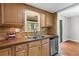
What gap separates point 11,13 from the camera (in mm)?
2652

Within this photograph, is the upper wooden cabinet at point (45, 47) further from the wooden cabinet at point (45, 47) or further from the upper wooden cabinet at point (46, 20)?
the upper wooden cabinet at point (46, 20)

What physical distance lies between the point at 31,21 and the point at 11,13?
4.80ft

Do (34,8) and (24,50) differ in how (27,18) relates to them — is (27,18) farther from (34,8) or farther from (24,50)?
(24,50)

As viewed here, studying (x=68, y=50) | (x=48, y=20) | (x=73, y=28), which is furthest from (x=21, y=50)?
(x=73, y=28)

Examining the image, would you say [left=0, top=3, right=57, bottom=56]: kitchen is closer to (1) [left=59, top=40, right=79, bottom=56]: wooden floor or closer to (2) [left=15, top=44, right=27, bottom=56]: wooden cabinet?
(2) [left=15, top=44, right=27, bottom=56]: wooden cabinet

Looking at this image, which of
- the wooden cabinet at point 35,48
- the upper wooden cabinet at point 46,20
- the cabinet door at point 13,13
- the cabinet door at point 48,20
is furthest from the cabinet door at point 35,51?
the cabinet door at point 48,20

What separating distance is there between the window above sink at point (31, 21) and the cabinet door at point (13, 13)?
2.78ft

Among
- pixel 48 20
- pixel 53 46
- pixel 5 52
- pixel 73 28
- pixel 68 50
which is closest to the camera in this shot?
pixel 5 52

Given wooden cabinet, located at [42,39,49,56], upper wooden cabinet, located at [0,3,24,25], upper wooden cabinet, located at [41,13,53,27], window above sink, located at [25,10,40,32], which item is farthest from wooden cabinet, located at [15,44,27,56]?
upper wooden cabinet, located at [41,13,53,27]

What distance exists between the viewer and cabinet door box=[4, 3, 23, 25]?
2.51 metres

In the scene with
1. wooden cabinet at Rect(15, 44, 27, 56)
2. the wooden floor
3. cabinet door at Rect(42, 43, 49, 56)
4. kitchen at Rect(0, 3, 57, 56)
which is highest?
kitchen at Rect(0, 3, 57, 56)

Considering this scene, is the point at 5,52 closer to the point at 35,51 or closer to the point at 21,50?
the point at 21,50

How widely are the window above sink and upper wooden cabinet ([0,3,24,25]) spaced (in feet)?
2.78

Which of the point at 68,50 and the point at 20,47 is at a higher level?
the point at 20,47
